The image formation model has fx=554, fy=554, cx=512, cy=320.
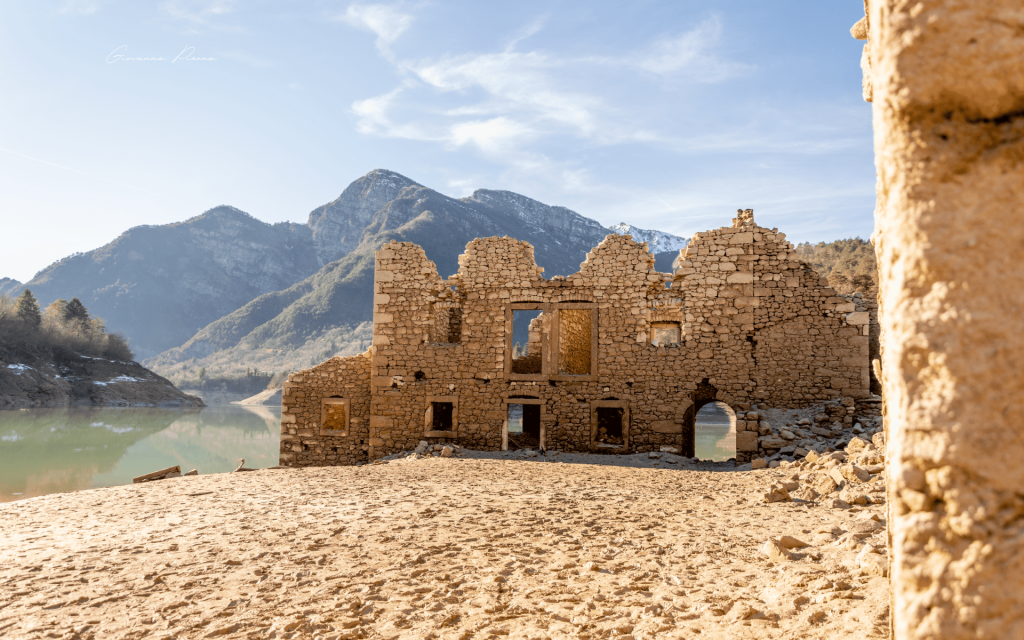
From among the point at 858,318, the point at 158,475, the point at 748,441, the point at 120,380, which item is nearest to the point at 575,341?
the point at 748,441

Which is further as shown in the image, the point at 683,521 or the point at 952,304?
the point at 683,521

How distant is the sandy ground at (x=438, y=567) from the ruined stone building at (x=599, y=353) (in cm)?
516

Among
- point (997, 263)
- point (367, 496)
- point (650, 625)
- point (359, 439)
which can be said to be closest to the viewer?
point (997, 263)

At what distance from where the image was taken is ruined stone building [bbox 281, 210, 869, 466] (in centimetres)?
1235

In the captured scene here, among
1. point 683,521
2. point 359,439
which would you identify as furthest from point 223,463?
point 683,521

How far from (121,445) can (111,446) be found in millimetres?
558

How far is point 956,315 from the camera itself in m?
1.54

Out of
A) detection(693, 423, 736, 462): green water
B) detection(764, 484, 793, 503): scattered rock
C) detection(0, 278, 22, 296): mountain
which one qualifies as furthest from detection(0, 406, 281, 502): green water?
detection(0, 278, 22, 296): mountain

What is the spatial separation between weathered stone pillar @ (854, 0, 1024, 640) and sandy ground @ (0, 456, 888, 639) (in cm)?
164

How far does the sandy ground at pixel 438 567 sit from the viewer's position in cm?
346

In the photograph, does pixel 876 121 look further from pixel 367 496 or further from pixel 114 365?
pixel 114 365

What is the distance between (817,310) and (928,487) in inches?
478

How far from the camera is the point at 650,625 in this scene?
10.9 feet

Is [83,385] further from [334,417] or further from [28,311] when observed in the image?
[334,417]
